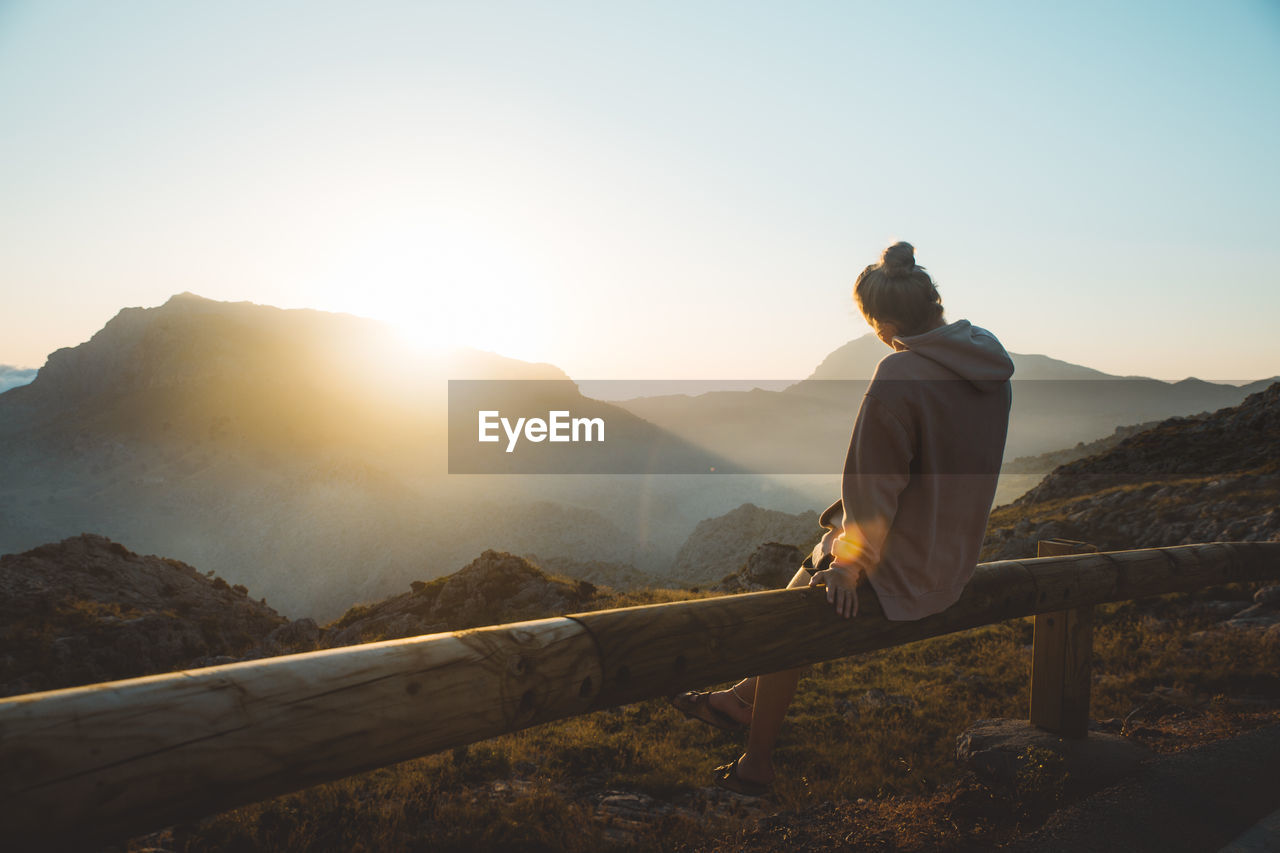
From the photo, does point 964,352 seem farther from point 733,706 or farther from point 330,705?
point 330,705

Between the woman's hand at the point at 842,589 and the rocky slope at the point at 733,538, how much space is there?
165 ft

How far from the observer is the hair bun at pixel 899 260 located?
2922mm

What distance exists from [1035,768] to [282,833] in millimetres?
4897

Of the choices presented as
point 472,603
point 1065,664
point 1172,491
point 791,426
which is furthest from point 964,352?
point 791,426

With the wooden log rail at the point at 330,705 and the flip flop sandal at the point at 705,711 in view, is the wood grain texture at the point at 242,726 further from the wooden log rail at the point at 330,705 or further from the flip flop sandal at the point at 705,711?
the flip flop sandal at the point at 705,711

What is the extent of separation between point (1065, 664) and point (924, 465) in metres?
2.34

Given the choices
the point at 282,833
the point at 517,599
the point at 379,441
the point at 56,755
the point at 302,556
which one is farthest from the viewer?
the point at 379,441

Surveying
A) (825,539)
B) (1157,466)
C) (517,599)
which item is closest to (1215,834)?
(825,539)

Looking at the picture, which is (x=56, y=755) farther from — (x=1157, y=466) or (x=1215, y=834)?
(x=1157, y=466)

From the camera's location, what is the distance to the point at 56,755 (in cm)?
124

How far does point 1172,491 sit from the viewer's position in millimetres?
18266

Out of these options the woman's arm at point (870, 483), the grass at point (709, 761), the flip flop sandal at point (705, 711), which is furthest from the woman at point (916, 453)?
the grass at point (709, 761)
